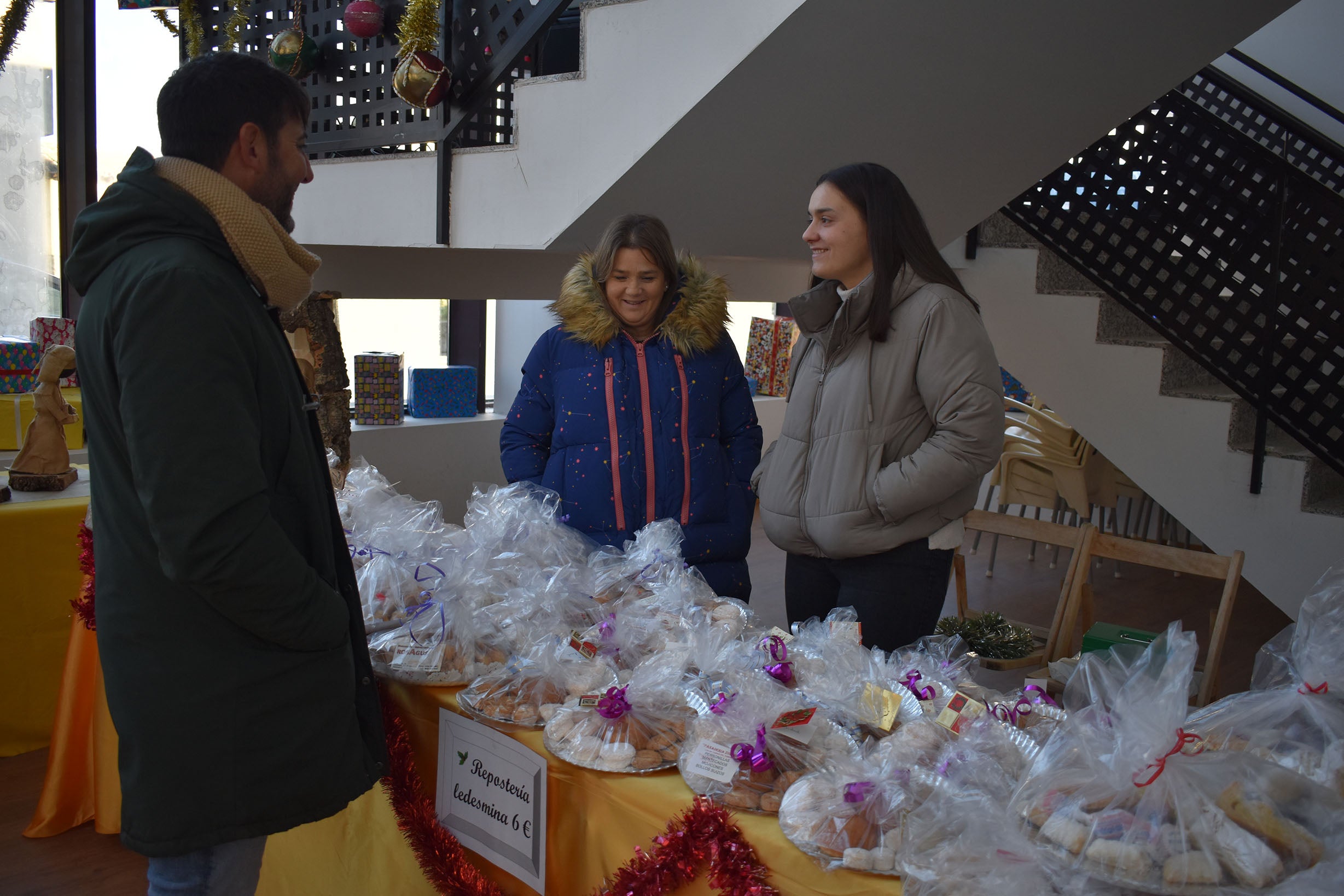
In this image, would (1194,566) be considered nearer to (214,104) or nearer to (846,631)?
(846,631)

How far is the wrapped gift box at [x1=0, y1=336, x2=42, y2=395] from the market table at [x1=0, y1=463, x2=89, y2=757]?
764 mm

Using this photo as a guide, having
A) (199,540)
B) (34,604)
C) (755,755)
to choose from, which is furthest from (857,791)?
(34,604)

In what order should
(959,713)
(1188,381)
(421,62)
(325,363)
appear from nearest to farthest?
(959,713) < (421,62) < (325,363) < (1188,381)

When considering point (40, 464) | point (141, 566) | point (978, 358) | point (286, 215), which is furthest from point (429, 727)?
point (40, 464)

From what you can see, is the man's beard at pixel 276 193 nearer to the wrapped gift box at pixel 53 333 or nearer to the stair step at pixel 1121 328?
the wrapped gift box at pixel 53 333

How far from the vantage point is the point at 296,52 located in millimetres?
2955

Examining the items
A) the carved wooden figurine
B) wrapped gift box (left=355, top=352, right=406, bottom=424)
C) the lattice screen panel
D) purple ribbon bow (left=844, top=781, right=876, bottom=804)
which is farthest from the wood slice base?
purple ribbon bow (left=844, top=781, right=876, bottom=804)

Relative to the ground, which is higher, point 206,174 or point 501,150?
point 501,150

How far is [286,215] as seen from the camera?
127 cm

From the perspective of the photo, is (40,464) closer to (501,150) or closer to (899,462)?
(501,150)

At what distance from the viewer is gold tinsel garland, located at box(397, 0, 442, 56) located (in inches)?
104

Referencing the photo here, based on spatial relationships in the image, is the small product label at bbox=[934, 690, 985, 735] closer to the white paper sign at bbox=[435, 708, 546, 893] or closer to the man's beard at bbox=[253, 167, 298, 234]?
the white paper sign at bbox=[435, 708, 546, 893]

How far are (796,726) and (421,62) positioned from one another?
214 centimetres

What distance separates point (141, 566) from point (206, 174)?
466 mm
